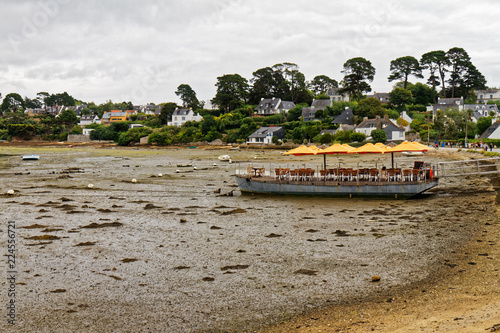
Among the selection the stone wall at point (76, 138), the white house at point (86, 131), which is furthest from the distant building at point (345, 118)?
the white house at point (86, 131)

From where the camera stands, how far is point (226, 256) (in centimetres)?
1361

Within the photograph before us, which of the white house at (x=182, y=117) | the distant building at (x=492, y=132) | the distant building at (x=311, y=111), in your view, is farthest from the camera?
the white house at (x=182, y=117)

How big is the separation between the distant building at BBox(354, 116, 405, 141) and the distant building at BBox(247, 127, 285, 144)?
56.0ft

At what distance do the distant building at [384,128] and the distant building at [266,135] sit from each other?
17.1 meters

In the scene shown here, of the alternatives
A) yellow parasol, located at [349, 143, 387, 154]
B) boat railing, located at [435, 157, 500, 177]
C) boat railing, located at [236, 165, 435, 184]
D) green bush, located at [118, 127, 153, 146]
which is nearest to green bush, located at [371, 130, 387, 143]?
boat railing, located at [435, 157, 500, 177]

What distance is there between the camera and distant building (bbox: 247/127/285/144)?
304 feet

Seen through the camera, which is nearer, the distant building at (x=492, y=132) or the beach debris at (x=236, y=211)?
the beach debris at (x=236, y=211)

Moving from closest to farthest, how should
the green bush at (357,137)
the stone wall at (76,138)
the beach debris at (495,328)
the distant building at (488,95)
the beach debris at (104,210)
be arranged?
1. the beach debris at (495,328)
2. the beach debris at (104,210)
3. the green bush at (357,137)
4. the stone wall at (76,138)
5. the distant building at (488,95)

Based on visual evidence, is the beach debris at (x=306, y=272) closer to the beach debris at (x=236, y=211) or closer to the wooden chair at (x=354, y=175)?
the beach debris at (x=236, y=211)

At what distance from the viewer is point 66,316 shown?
920 cm

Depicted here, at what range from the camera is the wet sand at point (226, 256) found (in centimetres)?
933

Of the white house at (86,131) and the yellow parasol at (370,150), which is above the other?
the white house at (86,131)

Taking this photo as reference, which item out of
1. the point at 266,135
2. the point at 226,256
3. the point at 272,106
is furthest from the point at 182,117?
the point at 226,256

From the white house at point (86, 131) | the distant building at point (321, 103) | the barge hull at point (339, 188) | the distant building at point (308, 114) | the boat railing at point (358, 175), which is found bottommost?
the barge hull at point (339, 188)
